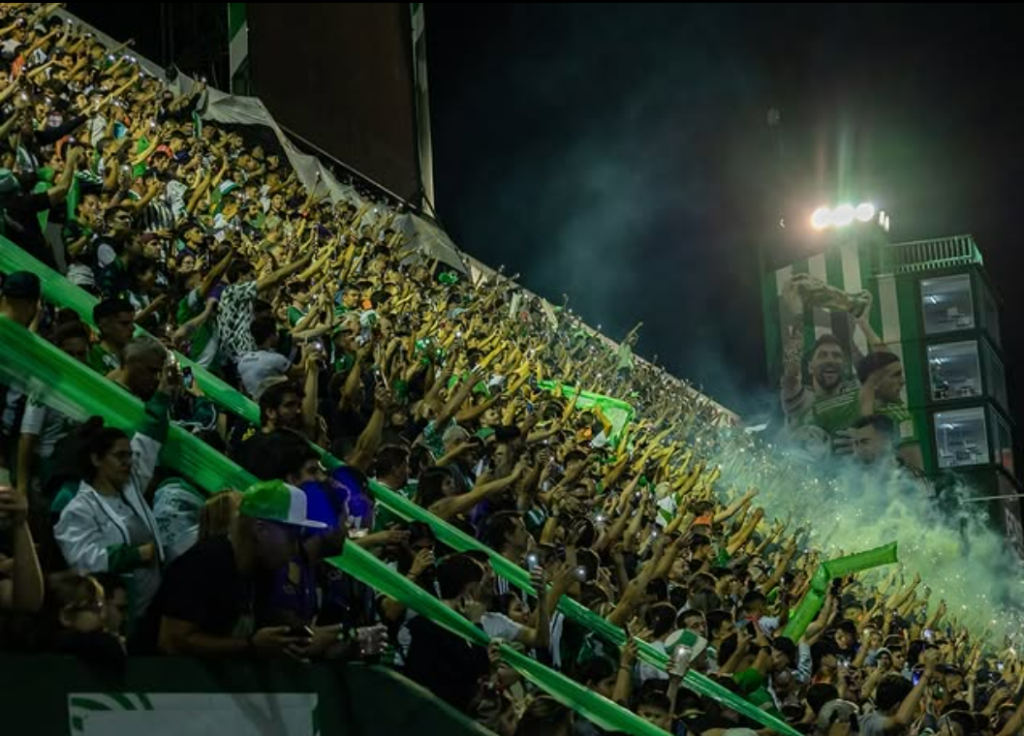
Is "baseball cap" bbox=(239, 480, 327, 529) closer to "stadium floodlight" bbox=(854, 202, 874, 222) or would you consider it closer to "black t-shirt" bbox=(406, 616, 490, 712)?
"black t-shirt" bbox=(406, 616, 490, 712)

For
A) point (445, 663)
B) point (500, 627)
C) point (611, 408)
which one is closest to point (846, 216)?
point (611, 408)

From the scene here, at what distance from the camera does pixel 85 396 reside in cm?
604

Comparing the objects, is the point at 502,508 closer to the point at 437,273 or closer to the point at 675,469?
the point at 675,469

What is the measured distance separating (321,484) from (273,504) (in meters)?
0.88

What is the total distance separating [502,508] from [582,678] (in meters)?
2.52

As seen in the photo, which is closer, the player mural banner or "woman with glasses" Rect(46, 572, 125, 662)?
"woman with glasses" Rect(46, 572, 125, 662)

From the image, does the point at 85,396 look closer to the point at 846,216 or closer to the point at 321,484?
the point at 321,484

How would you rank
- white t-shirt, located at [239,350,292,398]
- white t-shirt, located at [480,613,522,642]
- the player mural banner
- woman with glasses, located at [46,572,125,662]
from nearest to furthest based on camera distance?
1. woman with glasses, located at [46,572,125,662]
2. white t-shirt, located at [480,613,522,642]
3. white t-shirt, located at [239,350,292,398]
4. the player mural banner

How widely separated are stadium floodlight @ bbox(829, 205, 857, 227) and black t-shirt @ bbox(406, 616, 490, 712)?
135ft

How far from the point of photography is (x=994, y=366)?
4422 cm

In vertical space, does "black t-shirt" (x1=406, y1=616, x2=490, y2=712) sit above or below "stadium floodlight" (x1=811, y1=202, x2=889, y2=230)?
below

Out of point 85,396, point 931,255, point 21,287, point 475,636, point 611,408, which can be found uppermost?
point 931,255

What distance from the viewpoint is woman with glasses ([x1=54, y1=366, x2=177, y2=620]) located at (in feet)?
18.0

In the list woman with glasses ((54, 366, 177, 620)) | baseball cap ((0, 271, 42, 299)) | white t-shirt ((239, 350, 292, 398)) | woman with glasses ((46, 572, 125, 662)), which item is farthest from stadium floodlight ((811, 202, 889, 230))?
woman with glasses ((46, 572, 125, 662))
